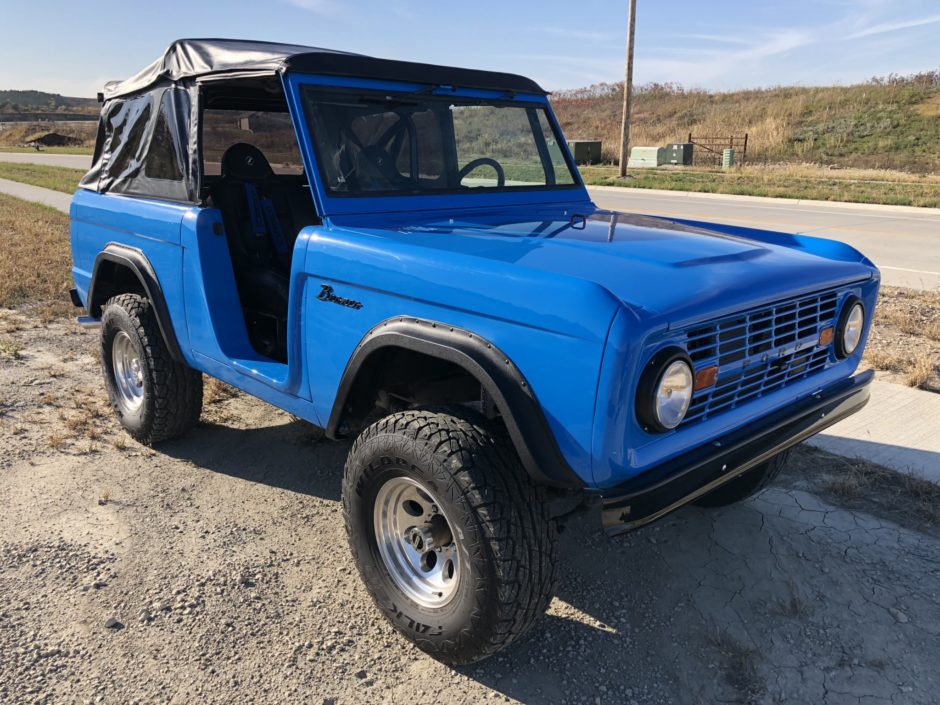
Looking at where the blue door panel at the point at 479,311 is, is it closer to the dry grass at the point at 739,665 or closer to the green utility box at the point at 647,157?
the dry grass at the point at 739,665

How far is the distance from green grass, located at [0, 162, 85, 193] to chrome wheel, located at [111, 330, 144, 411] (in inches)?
601

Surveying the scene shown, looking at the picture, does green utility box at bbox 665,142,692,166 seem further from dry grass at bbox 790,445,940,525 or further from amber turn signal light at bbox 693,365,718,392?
amber turn signal light at bbox 693,365,718,392

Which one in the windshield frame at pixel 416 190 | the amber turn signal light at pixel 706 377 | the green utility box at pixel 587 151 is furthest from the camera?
the green utility box at pixel 587 151

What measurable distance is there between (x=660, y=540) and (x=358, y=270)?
5.95ft

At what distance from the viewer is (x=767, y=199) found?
18.1 metres

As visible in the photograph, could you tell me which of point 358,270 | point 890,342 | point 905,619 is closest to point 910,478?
point 905,619

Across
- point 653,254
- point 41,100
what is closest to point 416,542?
point 653,254

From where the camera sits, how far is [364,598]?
2.97 m

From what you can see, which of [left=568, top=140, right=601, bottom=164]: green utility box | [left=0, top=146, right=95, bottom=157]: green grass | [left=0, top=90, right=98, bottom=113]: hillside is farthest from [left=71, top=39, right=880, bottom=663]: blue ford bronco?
[left=0, top=90, right=98, bottom=113]: hillside

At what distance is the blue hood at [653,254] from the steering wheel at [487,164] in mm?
308

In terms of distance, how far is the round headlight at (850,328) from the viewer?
2902mm

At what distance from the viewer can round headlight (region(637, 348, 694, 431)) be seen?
2125 millimetres

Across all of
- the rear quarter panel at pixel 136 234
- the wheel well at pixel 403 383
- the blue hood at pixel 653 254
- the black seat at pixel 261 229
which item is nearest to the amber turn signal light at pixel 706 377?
the blue hood at pixel 653 254

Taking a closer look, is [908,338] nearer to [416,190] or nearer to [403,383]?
[416,190]
